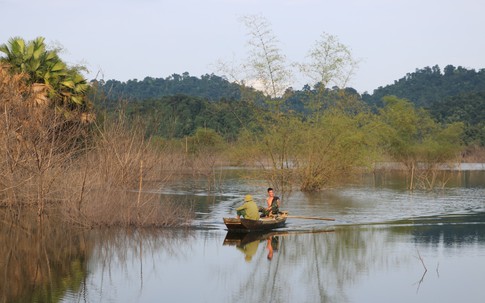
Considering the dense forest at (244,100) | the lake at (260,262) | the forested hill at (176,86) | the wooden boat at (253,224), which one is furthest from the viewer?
the forested hill at (176,86)

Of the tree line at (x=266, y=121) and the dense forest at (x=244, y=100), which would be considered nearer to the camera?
the tree line at (x=266, y=121)

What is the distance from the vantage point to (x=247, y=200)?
77.8 ft

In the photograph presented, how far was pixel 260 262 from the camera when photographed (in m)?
18.9

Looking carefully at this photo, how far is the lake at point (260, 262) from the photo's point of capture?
15305mm

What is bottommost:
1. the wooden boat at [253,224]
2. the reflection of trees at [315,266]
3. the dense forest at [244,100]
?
the reflection of trees at [315,266]

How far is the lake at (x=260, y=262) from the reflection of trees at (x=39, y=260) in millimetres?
24

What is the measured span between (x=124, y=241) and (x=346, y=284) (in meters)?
7.46

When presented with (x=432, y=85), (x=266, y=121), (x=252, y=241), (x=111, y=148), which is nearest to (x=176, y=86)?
(x=432, y=85)

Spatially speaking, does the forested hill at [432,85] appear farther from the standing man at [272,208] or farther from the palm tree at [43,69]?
the standing man at [272,208]

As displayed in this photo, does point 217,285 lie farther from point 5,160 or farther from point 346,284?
point 5,160

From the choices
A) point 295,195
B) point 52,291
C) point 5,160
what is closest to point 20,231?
point 5,160

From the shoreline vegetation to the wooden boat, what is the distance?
2.17 m

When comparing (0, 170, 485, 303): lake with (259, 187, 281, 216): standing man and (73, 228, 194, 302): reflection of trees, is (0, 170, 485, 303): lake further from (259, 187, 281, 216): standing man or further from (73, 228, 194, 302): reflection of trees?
(259, 187, 281, 216): standing man

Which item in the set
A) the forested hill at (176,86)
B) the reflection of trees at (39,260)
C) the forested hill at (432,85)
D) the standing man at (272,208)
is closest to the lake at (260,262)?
the reflection of trees at (39,260)
